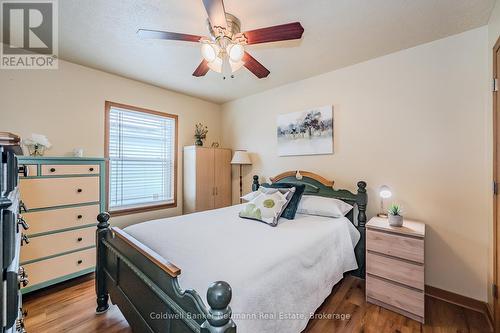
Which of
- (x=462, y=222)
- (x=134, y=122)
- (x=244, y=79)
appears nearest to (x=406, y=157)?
(x=462, y=222)

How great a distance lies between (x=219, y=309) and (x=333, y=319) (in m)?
1.52

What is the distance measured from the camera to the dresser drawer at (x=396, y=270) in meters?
1.83

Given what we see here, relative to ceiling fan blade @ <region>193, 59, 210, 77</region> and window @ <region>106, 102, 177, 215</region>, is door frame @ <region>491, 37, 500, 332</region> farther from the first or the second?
window @ <region>106, 102, 177, 215</region>

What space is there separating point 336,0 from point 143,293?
8.14 ft

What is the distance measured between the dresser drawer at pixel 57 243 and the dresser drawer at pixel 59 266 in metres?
0.07

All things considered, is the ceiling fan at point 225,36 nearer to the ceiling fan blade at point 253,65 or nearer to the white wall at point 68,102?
the ceiling fan blade at point 253,65

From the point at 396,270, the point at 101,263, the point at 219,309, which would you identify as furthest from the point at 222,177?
the point at 219,309

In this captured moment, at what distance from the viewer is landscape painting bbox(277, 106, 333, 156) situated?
114 inches

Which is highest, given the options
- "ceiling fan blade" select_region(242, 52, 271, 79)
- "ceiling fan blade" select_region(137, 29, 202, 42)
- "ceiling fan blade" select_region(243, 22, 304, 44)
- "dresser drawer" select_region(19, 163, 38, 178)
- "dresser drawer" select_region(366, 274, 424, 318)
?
Result: "ceiling fan blade" select_region(137, 29, 202, 42)

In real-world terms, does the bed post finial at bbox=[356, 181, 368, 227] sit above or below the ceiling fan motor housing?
below

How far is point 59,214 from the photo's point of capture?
2.22 metres

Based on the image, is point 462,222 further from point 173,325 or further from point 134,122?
point 134,122

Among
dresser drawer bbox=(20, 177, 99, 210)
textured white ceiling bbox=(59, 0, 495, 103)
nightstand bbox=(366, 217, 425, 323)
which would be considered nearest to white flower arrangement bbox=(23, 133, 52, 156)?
dresser drawer bbox=(20, 177, 99, 210)

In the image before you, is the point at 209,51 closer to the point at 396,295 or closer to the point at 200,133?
the point at 200,133
